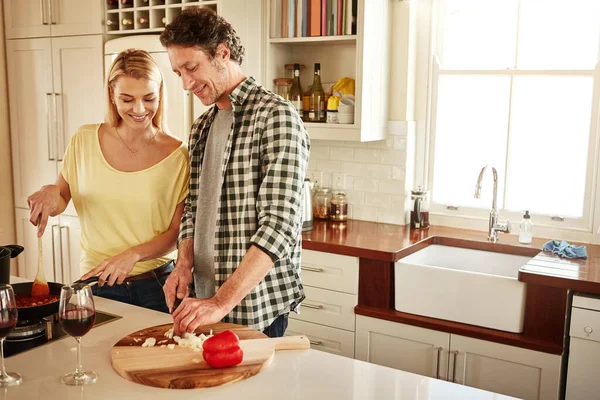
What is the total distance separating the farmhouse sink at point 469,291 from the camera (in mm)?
2602

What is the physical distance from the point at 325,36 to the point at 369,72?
0.29 m

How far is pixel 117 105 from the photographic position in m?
2.21

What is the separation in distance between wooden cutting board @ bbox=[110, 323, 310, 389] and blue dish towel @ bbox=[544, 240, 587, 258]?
1.62 metres

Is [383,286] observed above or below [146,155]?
below

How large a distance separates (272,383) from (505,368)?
148 cm

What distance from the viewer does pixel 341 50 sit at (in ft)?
11.6

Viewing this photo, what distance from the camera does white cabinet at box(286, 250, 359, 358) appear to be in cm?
296

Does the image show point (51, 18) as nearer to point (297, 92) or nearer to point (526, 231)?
point (297, 92)

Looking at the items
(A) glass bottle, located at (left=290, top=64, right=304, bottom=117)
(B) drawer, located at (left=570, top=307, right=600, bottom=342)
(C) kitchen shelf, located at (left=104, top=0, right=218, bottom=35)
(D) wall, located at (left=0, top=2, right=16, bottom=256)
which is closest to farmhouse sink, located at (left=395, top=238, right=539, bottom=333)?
(B) drawer, located at (left=570, top=307, right=600, bottom=342)

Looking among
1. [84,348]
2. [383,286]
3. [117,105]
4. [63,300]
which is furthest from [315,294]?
[63,300]

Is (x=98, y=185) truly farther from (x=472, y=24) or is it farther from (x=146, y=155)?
(x=472, y=24)

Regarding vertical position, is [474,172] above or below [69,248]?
above

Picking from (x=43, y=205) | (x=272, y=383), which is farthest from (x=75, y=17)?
(x=272, y=383)

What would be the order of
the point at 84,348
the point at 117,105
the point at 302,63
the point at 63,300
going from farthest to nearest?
the point at 302,63
the point at 117,105
the point at 84,348
the point at 63,300
